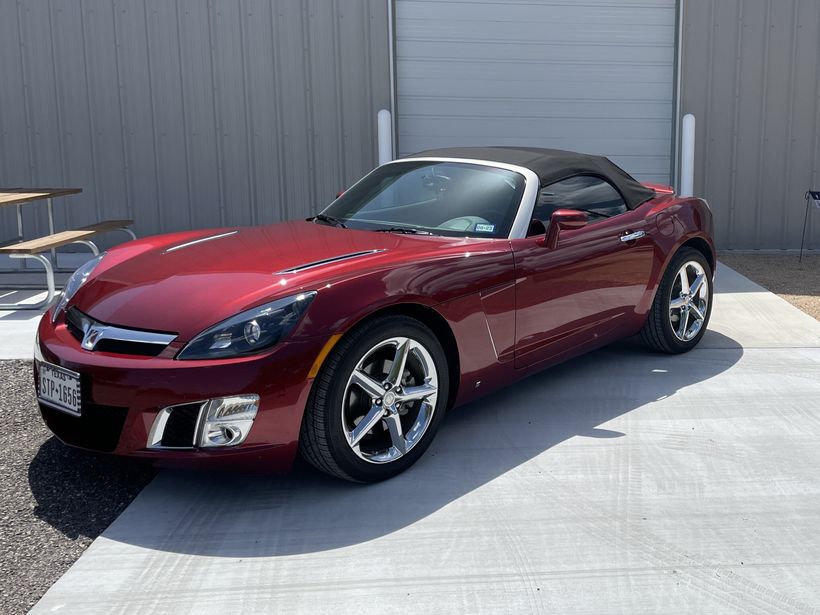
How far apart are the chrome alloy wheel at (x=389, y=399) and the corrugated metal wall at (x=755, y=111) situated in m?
6.87

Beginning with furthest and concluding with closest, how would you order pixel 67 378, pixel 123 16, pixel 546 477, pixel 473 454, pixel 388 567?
1. pixel 123 16
2. pixel 473 454
3. pixel 546 477
4. pixel 67 378
5. pixel 388 567

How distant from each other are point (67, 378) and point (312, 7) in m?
6.82

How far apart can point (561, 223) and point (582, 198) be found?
1.91ft

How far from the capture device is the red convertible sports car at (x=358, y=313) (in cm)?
362

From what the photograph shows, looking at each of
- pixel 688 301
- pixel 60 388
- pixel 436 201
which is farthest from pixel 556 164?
pixel 60 388

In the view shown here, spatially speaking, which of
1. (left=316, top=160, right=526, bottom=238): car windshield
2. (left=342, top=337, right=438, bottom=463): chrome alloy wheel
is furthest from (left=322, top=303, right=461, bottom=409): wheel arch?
(left=316, top=160, right=526, bottom=238): car windshield

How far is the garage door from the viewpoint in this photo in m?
9.88

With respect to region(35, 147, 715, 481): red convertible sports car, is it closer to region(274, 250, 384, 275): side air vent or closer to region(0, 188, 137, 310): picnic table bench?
region(274, 250, 384, 275): side air vent


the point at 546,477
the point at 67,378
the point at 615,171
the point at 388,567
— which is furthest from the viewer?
the point at 615,171

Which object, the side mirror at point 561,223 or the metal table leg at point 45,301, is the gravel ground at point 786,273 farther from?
the metal table leg at point 45,301

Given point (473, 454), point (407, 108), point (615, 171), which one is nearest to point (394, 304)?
point (473, 454)

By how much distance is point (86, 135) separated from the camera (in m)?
9.96

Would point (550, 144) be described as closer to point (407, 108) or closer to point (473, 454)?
point (407, 108)

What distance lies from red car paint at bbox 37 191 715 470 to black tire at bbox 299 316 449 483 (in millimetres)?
67
